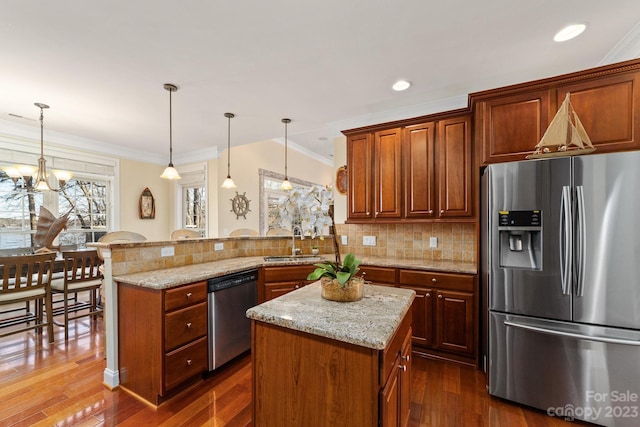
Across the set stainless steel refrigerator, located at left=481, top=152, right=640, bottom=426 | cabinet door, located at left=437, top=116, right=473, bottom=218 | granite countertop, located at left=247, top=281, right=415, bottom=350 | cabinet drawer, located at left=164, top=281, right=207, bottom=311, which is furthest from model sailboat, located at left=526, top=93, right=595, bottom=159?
cabinet drawer, located at left=164, top=281, right=207, bottom=311

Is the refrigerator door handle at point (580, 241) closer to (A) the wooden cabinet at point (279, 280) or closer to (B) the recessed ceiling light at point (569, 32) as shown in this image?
(B) the recessed ceiling light at point (569, 32)

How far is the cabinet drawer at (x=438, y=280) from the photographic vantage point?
8.19ft

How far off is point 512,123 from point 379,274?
1.82m

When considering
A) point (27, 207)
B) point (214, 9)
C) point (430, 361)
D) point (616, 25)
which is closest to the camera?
point (214, 9)

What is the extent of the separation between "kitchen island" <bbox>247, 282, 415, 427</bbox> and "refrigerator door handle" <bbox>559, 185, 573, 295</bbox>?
125 centimetres

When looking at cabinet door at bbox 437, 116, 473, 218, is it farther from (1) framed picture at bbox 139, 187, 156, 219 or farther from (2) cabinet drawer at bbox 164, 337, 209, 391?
(1) framed picture at bbox 139, 187, 156, 219

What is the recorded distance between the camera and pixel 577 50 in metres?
2.14

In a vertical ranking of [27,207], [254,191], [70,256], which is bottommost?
[70,256]

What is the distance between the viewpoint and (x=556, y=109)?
2.14 meters

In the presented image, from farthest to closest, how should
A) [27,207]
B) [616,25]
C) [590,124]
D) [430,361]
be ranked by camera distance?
[27,207]
[430,361]
[590,124]
[616,25]

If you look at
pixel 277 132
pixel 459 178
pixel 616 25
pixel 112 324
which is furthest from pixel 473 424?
pixel 277 132

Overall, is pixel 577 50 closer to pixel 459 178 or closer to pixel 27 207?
pixel 459 178

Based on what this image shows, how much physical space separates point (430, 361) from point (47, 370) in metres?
3.50

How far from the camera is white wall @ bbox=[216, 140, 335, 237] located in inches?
202
